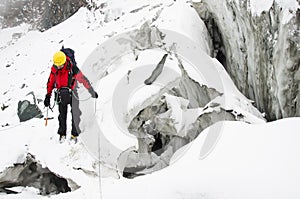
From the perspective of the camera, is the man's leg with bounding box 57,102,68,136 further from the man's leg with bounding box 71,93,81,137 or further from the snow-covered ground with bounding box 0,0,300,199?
the snow-covered ground with bounding box 0,0,300,199

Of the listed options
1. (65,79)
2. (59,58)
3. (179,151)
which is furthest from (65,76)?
(179,151)

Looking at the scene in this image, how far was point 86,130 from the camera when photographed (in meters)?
7.57

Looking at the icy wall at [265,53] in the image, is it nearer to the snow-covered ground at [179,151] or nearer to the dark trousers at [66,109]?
the snow-covered ground at [179,151]

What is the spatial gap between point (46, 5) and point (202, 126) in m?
24.4

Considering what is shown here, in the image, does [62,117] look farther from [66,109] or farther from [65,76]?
[65,76]

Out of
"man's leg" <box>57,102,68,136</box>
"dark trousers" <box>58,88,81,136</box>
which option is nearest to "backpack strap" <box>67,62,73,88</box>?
"dark trousers" <box>58,88,81,136</box>

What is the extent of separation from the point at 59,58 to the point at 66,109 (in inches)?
52.9

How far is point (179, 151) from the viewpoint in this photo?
5289 millimetres

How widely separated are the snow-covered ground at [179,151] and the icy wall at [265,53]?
45 cm

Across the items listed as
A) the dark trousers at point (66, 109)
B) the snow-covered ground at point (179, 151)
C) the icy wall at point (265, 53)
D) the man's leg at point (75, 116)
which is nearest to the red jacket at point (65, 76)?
the dark trousers at point (66, 109)

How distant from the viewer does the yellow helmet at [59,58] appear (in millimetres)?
6004

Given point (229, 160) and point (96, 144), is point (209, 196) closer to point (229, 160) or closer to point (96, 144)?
point (229, 160)

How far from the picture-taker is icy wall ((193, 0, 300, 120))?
495 cm

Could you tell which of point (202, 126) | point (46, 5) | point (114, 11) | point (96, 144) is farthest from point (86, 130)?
point (46, 5)
